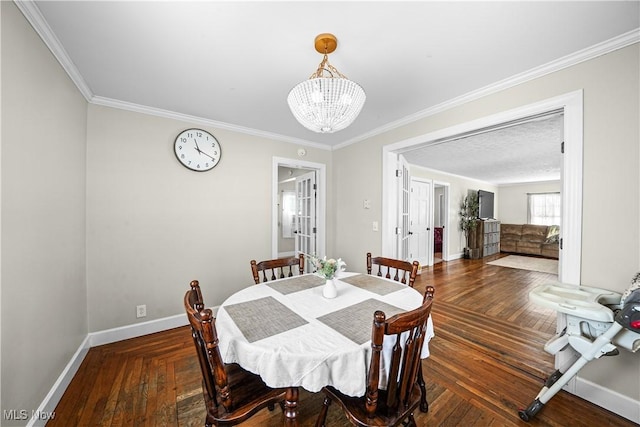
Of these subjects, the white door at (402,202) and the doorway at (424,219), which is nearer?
the white door at (402,202)

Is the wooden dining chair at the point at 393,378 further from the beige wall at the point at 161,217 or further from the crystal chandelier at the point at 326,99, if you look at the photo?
the beige wall at the point at 161,217

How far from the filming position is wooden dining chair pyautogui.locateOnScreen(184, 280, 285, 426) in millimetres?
914

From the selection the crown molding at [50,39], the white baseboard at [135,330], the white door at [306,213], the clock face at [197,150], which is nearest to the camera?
the crown molding at [50,39]

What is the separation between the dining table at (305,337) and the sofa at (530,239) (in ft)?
25.4

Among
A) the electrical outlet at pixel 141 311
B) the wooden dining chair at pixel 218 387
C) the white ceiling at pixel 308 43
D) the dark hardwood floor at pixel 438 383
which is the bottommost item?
the dark hardwood floor at pixel 438 383

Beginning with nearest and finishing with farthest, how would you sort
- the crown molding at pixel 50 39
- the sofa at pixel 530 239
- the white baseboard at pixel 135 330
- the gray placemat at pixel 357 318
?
the gray placemat at pixel 357 318, the crown molding at pixel 50 39, the white baseboard at pixel 135 330, the sofa at pixel 530 239

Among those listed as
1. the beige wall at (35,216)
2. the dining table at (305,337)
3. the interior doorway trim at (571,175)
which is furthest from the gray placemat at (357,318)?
the beige wall at (35,216)

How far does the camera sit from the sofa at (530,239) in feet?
22.0

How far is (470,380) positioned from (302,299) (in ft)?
4.84

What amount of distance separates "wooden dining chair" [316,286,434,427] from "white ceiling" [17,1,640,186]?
153cm

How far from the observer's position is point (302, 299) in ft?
5.06

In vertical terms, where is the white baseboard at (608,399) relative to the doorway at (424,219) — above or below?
below

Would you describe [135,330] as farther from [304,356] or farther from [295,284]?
[304,356]

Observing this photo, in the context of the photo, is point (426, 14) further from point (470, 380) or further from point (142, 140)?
point (142, 140)
